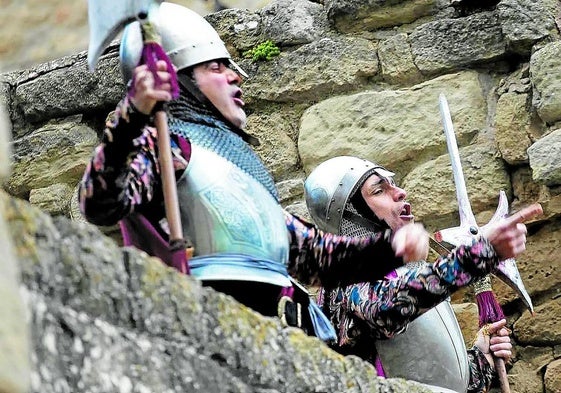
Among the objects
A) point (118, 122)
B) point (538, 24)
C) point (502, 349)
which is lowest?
point (502, 349)

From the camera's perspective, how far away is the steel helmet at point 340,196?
3912mm

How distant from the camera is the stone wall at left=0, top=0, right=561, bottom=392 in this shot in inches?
177

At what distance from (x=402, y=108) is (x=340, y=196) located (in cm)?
104

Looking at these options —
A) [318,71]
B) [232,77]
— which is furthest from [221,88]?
[318,71]

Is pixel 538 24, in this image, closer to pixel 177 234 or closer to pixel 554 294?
pixel 554 294

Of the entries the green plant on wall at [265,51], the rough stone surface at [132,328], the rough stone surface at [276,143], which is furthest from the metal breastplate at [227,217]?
the green plant on wall at [265,51]

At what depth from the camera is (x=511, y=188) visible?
464 centimetres

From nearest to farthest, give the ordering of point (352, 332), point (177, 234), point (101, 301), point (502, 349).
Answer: point (101, 301) < point (177, 234) < point (352, 332) < point (502, 349)

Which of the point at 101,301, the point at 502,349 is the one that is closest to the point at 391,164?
the point at 502,349

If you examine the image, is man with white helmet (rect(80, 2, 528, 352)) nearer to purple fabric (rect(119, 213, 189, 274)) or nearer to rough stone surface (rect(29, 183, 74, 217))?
purple fabric (rect(119, 213, 189, 274))

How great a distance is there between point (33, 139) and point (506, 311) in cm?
195

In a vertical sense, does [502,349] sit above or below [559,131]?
below

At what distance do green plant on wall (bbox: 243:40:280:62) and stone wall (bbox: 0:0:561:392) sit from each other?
0.08 feet

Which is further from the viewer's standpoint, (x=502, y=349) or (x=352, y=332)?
(x=502, y=349)
